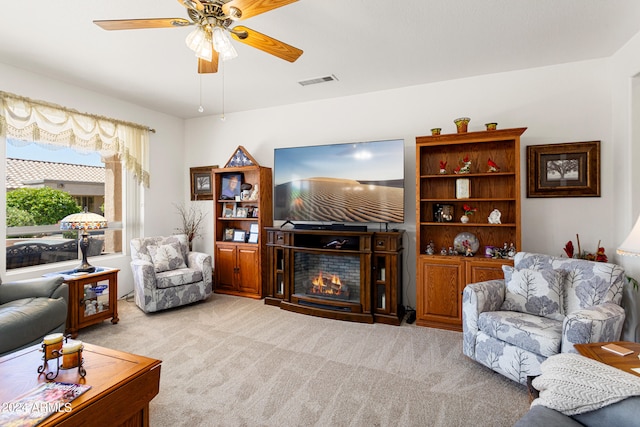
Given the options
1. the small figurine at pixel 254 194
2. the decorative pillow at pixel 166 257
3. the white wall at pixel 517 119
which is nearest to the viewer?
the white wall at pixel 517 119

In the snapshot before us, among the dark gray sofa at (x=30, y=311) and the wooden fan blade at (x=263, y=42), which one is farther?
the dark gray sofa at (x=30, y=311)

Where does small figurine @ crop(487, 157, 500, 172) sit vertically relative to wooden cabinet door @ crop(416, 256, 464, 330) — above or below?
above

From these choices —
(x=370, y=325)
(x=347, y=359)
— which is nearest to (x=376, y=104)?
(x=370, y=325)

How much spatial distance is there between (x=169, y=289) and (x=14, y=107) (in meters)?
2.47

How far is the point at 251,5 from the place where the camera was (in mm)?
1699

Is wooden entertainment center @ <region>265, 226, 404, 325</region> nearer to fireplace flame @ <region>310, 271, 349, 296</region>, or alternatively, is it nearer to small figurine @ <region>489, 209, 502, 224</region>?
fireplace flame @ <region>310, 271, 349, 296</region>

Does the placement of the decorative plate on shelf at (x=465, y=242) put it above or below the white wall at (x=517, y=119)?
below

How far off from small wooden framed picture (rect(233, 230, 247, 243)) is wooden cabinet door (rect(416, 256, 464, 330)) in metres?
2.48

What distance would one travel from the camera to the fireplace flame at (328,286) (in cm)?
374

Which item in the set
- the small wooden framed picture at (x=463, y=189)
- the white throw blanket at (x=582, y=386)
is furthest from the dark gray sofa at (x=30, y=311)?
the small wooden framed picture at (x=463, y=189)

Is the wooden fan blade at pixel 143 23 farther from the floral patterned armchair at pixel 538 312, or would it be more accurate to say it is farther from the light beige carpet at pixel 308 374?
the floral patterned armchair at pixel 538 312

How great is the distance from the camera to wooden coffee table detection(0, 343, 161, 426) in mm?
1316

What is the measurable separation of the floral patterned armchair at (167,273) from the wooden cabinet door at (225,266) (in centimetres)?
43

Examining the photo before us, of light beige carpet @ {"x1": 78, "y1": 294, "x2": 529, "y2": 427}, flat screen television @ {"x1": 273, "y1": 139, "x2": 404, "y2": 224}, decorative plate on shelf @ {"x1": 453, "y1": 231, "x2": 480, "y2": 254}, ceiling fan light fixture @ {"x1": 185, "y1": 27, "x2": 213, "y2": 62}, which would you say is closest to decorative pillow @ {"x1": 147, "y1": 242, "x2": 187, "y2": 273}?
light beige carpet @ {"x1": 78, "y1": 294, "x2": 529, "y2": 427}
